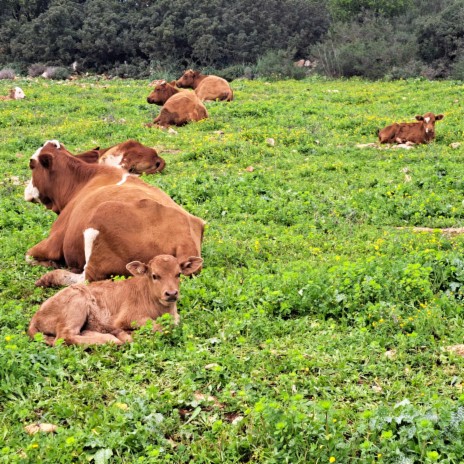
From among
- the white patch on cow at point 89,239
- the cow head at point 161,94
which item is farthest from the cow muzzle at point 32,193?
the cow head at point 161,94

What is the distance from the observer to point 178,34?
41625 mm

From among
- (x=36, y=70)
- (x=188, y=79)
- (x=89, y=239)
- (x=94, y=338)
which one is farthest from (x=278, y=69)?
(x=94, y=338)

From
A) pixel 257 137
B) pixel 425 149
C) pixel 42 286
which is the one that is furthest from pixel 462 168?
pixel 42 286

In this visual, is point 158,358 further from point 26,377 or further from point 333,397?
point 333,397

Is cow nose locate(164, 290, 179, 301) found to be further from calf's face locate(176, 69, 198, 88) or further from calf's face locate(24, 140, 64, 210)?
calf's face locate(176, 69, 198, 88)

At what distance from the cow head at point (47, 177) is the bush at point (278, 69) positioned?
25329 millimetres

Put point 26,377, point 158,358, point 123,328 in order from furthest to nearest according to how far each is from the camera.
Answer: point 123,328 → point 158,358 → point 26,377

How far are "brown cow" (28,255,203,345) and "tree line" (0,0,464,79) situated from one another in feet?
104

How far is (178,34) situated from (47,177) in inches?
1325

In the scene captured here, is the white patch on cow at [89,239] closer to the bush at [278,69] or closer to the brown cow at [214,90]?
the brown cow at [214,90]

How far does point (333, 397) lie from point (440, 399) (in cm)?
80

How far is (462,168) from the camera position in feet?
44.4

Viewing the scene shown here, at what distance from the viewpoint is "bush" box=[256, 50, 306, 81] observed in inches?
1395

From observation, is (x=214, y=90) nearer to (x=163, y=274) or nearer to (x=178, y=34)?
(x=178, y=34)
